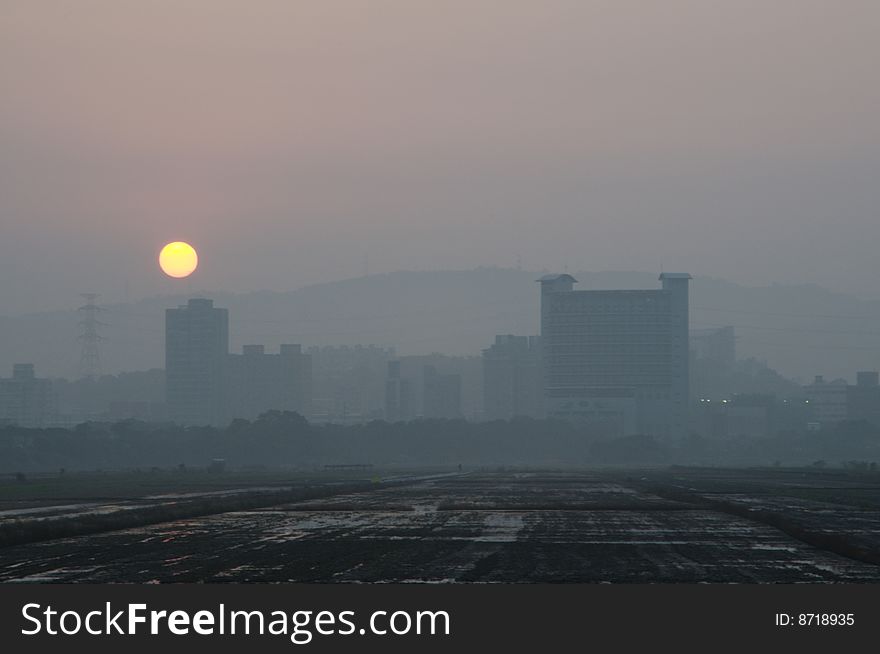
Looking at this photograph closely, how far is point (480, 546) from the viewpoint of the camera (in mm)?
55969

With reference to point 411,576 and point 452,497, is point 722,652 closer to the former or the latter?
point 411,576

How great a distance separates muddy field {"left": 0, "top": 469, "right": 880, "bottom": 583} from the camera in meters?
A: 44.2

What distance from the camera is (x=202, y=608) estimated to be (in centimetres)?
3528

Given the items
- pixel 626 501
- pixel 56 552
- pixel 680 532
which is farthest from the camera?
pixel 626 501

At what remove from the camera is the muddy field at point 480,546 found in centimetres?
4416

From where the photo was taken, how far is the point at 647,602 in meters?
36.4

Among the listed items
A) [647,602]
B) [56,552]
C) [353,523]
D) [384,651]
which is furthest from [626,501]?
[384,651]

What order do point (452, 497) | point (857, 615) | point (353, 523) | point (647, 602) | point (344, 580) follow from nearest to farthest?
point (857, 615) → point (647, 602) → point (344, 580) → point (353, 523) → point (452, 497)

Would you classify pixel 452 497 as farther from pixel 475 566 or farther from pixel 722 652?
pixel 722 652

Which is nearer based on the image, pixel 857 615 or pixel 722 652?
pixel 722 652

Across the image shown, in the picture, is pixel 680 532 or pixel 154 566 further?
pixel 680 532

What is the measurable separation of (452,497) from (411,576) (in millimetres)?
66815

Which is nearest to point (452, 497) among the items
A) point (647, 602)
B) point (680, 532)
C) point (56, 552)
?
point (680, 532)

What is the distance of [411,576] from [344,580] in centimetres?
250
